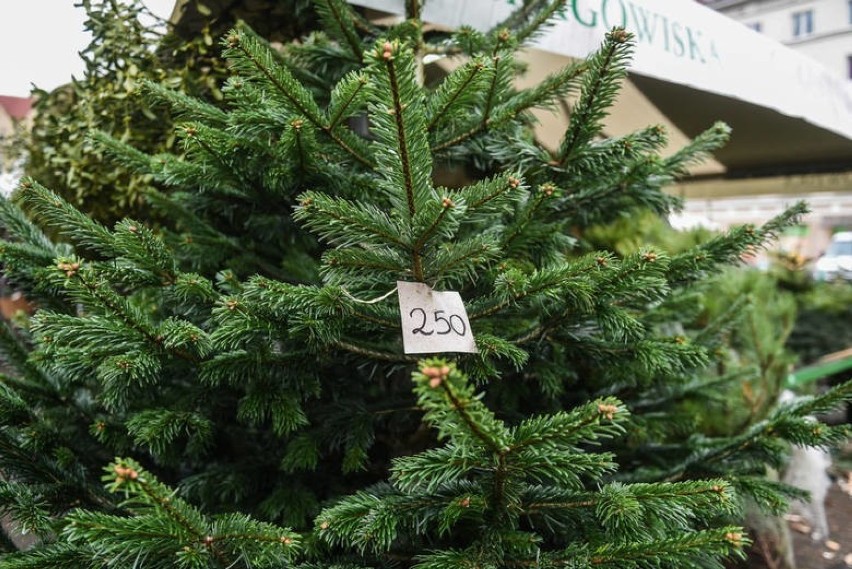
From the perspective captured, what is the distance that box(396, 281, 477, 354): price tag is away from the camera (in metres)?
0.97

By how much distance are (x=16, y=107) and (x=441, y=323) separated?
2.28 m

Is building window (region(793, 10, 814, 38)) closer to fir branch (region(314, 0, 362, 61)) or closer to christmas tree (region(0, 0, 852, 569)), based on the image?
christmas tree (region(0, 0, 852, 569))

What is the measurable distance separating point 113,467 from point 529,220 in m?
0.81

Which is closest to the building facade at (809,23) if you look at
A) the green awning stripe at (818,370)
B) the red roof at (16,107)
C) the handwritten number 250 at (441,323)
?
the green awning stripe at (818,370)

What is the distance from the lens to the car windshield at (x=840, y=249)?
62.9 ft

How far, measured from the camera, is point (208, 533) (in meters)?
0.81

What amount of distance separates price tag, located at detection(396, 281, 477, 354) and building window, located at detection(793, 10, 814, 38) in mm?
32334

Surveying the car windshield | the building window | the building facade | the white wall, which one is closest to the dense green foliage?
the car windshield

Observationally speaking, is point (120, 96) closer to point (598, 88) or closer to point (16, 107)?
point (16, 107)

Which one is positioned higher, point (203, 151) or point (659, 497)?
point (203, 151)

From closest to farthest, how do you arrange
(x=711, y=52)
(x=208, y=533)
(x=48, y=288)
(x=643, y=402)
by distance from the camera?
(x=208, y=533) < (x=48, y=288) < (x=643, y=402) < (x=711, y=52)

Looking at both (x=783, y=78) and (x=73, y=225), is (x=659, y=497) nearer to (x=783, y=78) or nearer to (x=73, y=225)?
(x=73, y=225)

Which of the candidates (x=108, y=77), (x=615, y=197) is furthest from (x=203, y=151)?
(x=615, y=197)

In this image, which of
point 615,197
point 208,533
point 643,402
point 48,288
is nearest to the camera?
point 208,533
